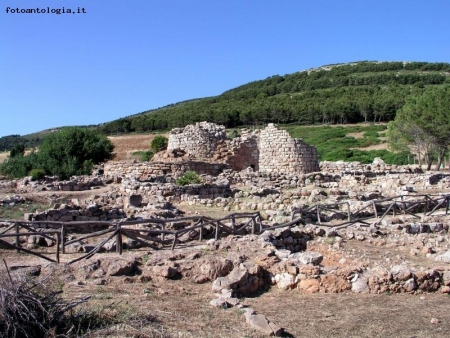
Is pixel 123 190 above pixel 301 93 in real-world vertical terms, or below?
below

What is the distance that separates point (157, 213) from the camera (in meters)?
13.7

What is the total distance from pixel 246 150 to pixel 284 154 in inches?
85.4

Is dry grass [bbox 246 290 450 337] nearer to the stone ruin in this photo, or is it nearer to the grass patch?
the grass patch

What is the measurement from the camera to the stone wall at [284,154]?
2458cm

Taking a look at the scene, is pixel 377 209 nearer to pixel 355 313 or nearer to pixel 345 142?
pixel 355 313

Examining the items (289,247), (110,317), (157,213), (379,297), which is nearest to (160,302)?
(110,317)

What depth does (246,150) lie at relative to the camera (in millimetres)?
25781

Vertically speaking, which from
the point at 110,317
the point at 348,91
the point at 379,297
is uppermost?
the point at 348,91

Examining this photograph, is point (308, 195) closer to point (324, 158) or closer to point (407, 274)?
point (407, 274)

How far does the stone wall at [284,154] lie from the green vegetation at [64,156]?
10.7 m

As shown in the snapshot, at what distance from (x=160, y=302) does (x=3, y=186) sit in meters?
18.9

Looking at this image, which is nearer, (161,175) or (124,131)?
(161,175)

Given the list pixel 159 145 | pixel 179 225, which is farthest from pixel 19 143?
pixel 179 225

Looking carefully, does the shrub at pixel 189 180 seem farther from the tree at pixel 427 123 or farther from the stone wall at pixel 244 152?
the tree at pixel 427 123
